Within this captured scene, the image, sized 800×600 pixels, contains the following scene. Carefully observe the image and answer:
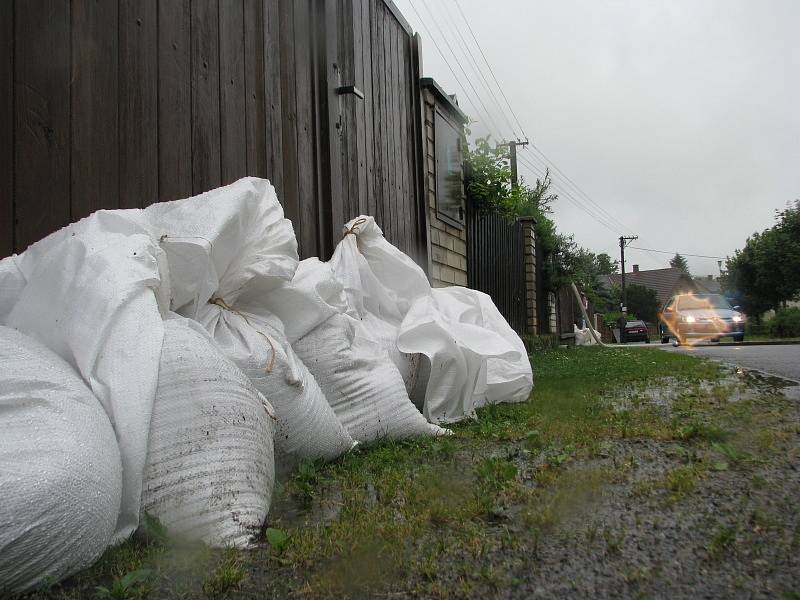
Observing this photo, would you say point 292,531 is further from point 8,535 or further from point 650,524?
point 650,524

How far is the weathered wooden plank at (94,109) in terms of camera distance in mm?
2092

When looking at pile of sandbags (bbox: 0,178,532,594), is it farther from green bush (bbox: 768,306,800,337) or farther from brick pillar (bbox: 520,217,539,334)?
green bush (bbox: 768,306,800,337)

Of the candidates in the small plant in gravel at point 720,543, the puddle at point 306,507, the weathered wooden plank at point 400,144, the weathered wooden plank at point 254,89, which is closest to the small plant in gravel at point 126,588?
the puddle at point 306,507

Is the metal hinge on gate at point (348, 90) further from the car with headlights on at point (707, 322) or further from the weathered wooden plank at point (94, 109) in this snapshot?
the car with headlights on at point (707, 322)

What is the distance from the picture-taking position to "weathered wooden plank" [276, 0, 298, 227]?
3410 mm

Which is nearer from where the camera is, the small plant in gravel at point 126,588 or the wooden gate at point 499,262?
the small plant in gravel at point 126,588

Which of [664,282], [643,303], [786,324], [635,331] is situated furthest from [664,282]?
[786,324]

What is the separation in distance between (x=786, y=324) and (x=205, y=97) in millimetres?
22890

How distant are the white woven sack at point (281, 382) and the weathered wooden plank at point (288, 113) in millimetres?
1442

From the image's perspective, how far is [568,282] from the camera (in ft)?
39.7

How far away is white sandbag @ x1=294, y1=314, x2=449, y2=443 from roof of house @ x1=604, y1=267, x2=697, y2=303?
54721 mm

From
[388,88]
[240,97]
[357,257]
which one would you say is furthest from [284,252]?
[388,88]

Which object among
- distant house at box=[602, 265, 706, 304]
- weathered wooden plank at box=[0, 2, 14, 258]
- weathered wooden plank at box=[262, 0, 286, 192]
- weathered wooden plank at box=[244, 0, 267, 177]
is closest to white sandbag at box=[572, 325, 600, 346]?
weathered wooden plank at box=[262, 0, 286, 192]

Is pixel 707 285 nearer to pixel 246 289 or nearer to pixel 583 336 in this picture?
pixel 583 336
